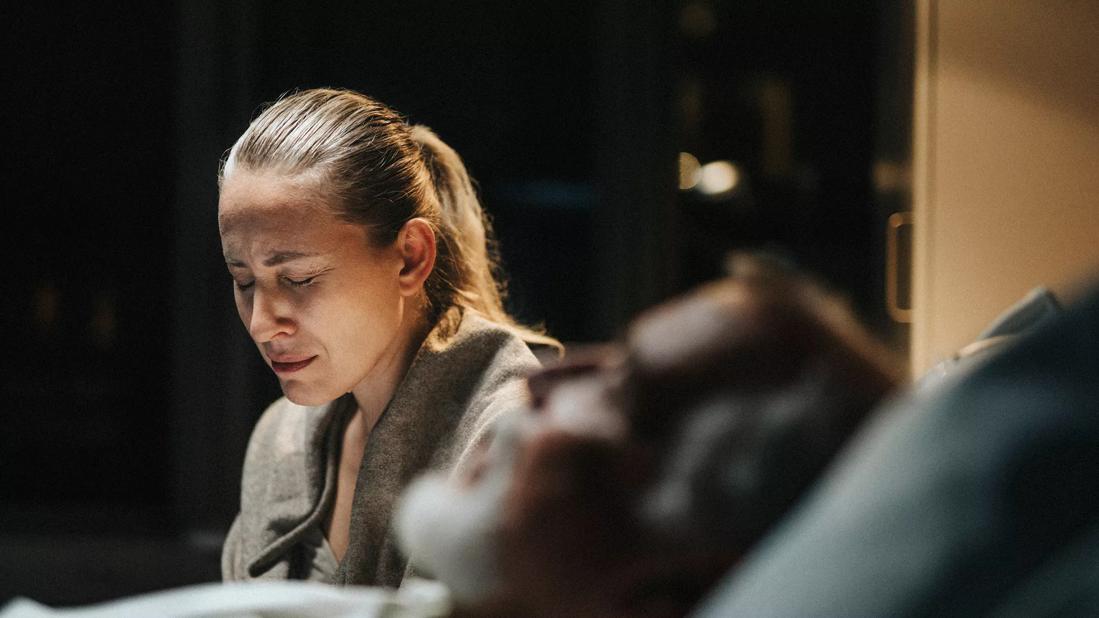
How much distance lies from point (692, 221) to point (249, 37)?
3.94 ft

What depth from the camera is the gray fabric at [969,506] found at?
393mm

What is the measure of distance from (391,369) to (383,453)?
4.0 inches

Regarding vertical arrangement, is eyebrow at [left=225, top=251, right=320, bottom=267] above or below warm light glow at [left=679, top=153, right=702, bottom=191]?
above

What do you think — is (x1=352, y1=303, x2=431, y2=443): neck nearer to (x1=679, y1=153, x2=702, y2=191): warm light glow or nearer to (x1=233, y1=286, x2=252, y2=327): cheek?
(x1=233, y1=286, x2=252, y2=327): cheek

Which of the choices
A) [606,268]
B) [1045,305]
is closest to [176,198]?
[606,268]

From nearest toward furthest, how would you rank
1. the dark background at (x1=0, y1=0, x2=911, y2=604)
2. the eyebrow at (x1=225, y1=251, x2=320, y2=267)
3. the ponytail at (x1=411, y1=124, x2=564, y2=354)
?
the eyebrow at (x1=225, y1=251, x2=320, y2=267) → the ponytail at (x1=411, y1=124, x2=564, y2=354) → the dark background at (x1=0, y1=0, x2=911, y2=604)

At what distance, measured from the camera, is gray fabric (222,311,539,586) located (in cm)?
112

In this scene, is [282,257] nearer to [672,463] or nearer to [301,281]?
[301,281]

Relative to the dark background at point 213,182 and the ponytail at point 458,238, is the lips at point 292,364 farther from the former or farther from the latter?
the dark background at point 213,182

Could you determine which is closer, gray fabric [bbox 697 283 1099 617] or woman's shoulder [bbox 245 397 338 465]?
gray fabric [bbox 697 283 1099 617]

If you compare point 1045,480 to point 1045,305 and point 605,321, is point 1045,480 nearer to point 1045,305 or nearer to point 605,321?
point 1045,305

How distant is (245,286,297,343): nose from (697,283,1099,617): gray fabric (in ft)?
2.39

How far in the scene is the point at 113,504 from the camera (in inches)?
119

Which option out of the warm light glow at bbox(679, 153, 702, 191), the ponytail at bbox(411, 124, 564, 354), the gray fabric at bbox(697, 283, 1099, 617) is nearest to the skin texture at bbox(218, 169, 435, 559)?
the ponytail at bbox(411, 124, 564, 354)
